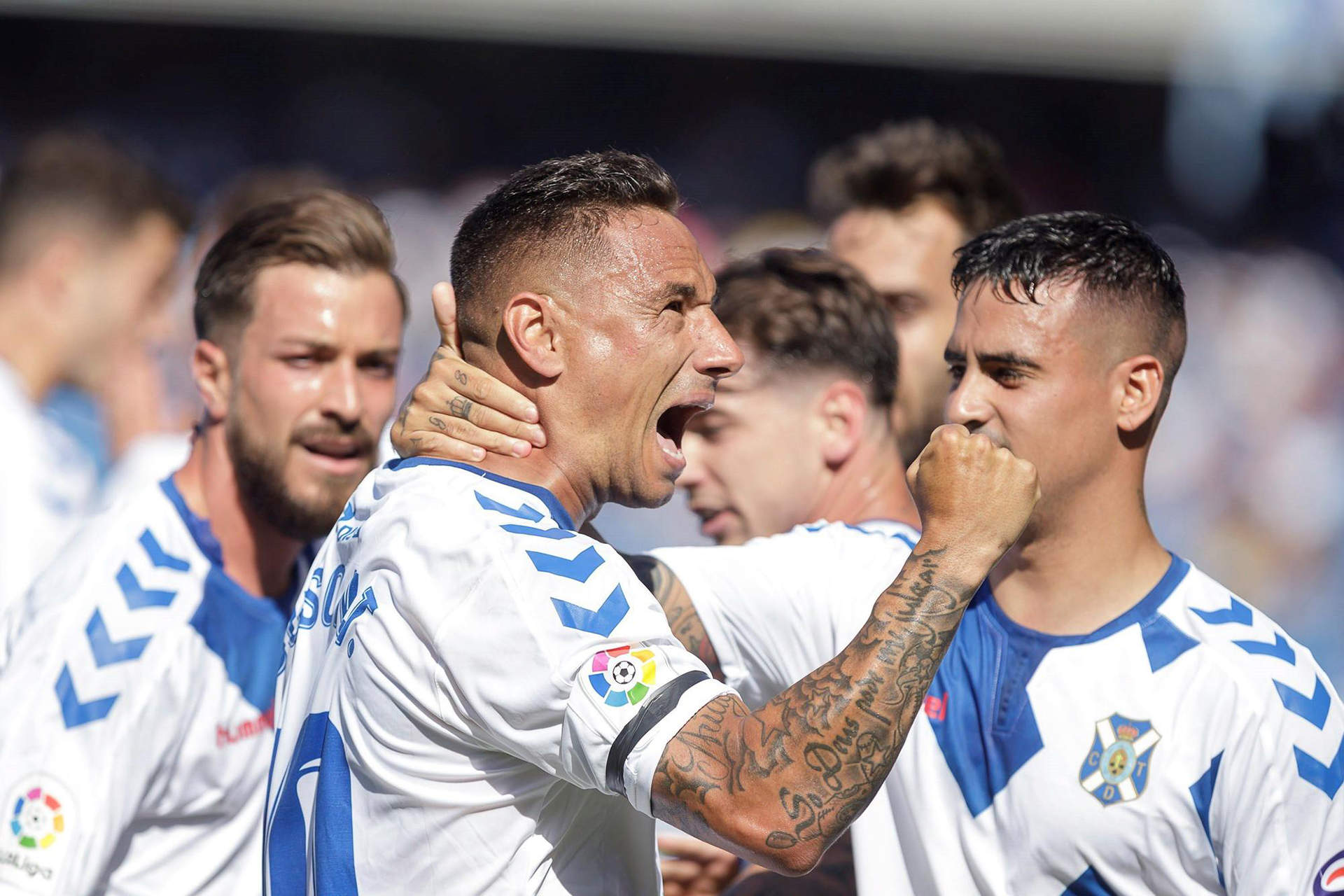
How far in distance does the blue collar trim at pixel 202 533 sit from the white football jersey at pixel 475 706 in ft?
4.46

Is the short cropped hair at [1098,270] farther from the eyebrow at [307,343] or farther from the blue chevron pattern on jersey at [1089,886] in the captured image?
the eyebrow at [307,343]

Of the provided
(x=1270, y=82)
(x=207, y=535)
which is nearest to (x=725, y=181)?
(x=1270, y=82)

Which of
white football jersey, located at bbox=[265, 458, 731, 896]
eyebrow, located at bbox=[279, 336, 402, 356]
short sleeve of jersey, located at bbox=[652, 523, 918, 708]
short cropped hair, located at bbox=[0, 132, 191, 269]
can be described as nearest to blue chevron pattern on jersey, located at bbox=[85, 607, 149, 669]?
eyebrow, located at bbox=[279, 336, 402, 356]

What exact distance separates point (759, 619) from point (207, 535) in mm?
1648

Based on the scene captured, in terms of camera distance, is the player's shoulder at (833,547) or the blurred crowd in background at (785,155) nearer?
the player's shoulder at (833,547)

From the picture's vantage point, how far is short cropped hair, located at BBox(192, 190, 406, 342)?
12.9ft

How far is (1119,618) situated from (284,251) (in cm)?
256

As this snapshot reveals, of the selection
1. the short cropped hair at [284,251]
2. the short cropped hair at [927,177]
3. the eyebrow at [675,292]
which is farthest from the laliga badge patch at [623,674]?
the short cropped hair at [927,177]

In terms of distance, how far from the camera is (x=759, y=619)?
10.1 feet

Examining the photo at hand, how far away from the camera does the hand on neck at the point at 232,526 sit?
12.4 ft

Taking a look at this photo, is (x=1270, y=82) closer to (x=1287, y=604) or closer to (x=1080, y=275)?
(x=1287, y=604)

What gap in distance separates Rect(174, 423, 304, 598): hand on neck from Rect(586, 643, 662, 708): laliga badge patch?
80.5 inches

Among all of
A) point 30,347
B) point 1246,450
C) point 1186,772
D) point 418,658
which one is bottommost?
point 1186,772

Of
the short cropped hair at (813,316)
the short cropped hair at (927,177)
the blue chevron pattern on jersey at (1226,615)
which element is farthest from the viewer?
the short cropped hair at (927,177)
